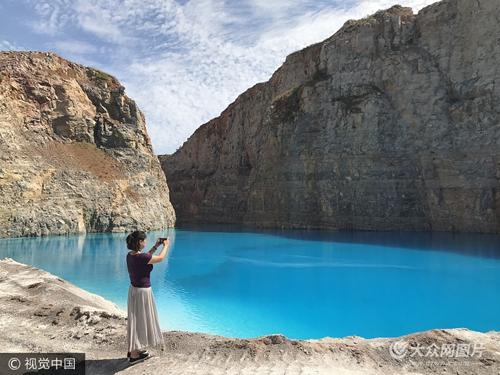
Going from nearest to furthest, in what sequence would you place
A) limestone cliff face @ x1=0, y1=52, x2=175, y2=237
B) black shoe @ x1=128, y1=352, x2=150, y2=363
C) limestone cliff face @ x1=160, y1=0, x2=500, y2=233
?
1. black shoe @ x1=128, y1=352, x2=150, y2=363
2. limestone cliff face @ x1=0, y1=52, x2=175, y2=237
3. limestone cliff face @ x1=160, y1=0, x2=500, y2=233

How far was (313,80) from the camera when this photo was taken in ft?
160

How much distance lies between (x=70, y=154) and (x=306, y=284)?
32.0 meters

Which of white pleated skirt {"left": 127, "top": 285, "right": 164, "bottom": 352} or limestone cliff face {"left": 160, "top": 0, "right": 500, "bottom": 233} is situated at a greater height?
limestone cliff face {"left": 160, "top": 0, "right": 500, "bottom": 233}

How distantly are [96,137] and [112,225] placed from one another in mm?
10455

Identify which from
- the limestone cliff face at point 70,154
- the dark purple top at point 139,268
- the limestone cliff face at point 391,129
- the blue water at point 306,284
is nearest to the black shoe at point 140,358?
the dark purple top at point 139,268

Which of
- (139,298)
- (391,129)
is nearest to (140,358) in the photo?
(139,298)

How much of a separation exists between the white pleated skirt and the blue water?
15.5ft

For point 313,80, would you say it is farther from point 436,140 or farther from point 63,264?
point 63,264

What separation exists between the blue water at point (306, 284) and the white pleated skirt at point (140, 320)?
4726 mm

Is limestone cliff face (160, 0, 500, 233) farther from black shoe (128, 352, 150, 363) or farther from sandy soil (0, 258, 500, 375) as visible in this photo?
black shoe (128, 352, 150, 363)

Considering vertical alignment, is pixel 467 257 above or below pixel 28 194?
below

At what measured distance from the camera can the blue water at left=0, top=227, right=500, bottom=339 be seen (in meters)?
11.2

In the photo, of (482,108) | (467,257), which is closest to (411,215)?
(482,108)

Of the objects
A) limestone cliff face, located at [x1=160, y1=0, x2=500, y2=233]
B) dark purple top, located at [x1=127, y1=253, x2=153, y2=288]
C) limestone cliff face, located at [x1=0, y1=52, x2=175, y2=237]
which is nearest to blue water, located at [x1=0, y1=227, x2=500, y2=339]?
dark purple top, located at [x1=127, y1=253, x2=153, y2=288]
